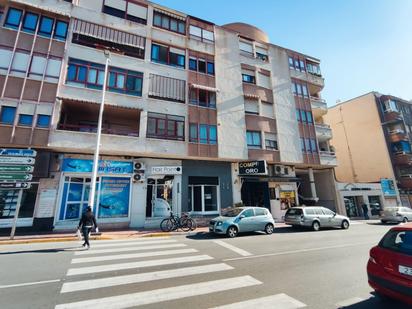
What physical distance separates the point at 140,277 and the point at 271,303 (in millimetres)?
3242

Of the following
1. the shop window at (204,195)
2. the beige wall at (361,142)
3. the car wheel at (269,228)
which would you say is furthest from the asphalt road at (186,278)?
the beige wall at (361,142)

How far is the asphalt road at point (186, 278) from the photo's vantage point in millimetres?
4227

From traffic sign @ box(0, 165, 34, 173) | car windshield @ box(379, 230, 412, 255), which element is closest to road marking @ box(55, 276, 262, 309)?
car windshield @ box(379, 230, 412, 255)

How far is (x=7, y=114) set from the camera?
13.1 metres

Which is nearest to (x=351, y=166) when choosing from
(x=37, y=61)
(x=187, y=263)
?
(x=187, y=263)

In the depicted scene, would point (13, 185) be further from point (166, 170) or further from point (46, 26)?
point (46, 26)

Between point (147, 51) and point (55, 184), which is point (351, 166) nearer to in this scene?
point (147, 51)

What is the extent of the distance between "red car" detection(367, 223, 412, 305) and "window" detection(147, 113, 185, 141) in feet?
46.9

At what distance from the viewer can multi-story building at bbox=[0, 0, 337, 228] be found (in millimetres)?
13797

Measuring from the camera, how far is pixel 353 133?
3142 centimetres

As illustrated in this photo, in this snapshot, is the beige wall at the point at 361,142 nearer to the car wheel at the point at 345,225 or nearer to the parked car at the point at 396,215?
the parked car at the point at 396,215

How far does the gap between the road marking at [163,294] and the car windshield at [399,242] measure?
2831 mm

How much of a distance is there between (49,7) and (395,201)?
40.7 metres

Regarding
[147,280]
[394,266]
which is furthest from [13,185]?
[394,266]
